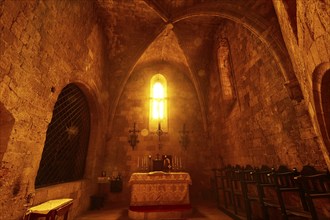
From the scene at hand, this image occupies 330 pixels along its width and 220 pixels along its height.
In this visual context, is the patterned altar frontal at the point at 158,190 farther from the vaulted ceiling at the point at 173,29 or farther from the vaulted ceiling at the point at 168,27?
the vaulted ceiling at the point at 168,27

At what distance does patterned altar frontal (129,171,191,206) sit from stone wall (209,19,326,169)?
6.44 ft

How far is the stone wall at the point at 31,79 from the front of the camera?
2.49 m

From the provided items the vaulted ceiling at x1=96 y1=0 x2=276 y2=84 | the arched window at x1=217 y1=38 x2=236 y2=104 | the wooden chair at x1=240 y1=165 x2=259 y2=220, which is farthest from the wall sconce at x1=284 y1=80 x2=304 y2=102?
the arched window at x1=217 y1=38 x2=236 y2=104

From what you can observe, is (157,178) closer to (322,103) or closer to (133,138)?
(133,138)

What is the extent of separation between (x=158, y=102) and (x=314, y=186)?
6.18 meters

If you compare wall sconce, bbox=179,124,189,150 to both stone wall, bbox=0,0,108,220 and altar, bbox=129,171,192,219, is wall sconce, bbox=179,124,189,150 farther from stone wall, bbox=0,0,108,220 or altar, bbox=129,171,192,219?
stone wall, bbox=0,0,108,220

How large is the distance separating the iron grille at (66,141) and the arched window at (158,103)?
2831 millimetres

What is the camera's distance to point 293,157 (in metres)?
3.21

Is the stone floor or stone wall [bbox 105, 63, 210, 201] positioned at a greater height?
stone wall [bbox 105, 63, 210, 201]

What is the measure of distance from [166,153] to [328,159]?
5.38m

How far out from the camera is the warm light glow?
7793mm

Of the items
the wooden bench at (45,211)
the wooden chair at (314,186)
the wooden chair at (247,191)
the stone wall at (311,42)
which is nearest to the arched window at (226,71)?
the wooden chair at (247,191)

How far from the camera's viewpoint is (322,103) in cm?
247

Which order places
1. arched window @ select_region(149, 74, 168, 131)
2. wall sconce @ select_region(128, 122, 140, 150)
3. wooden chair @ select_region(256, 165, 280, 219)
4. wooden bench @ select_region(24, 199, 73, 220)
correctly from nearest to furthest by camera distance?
wooden bench @ select_region(24, 199, 73, 220)
wooden chair @ select_region(256, 165, 280, 219)
wall sconce @ select_region(128, 122, 140, 150)
arched window @ select_region(149, 74, 168, 131)
